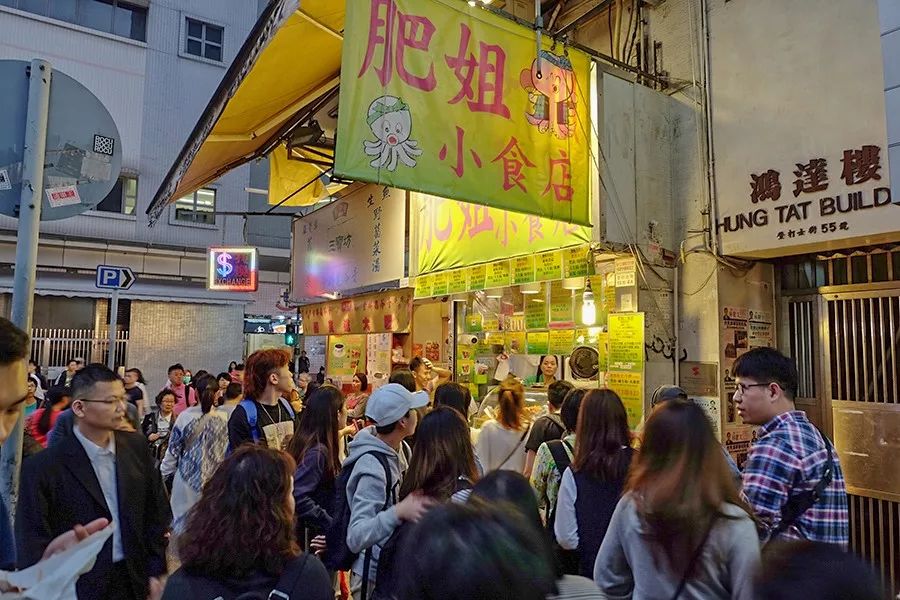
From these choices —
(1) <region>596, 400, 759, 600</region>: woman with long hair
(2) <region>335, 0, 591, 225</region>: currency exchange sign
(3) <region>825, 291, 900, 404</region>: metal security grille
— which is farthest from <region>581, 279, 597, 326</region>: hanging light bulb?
(1) <region>596, 400, 759, 600</region>: woman with long hair

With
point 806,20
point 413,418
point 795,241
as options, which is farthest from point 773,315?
point 413,418

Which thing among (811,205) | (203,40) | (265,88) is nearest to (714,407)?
(811,205)

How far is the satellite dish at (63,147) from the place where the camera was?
9.64ft

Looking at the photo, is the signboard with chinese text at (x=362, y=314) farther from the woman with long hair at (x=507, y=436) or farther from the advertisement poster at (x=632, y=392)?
the woman with long hair at (x=507, y=436)

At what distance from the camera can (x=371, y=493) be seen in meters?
3.07

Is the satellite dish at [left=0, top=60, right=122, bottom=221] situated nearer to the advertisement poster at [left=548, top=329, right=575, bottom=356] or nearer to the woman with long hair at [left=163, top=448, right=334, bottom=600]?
the woman with long hair at [left=163, top=448, right=334, bottom=600]

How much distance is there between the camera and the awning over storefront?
17.3 feet

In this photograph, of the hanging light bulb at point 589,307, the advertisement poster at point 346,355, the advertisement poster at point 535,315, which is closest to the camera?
the hanging light bulb at point 589,307

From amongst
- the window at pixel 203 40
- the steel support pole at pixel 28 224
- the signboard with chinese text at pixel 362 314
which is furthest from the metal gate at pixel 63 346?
the steel support pole at pixel 28 224

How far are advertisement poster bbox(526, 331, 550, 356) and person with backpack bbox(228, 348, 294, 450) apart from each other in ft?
15.4

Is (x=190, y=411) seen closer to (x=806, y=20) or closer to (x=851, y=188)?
(x=851, y=188)

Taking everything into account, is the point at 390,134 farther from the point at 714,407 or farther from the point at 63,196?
the point at 714,407

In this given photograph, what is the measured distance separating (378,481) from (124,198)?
58.0 ft

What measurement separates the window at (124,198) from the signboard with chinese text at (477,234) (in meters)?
12.3
